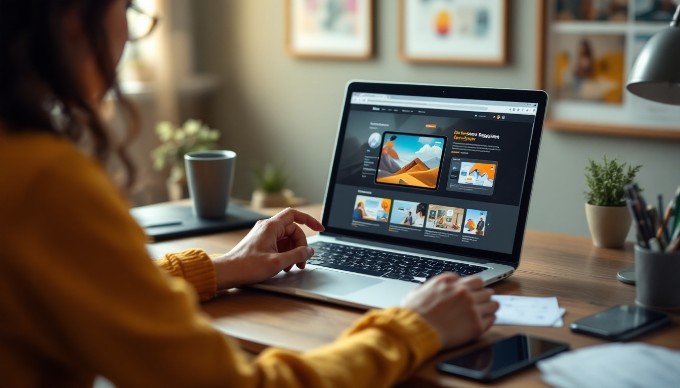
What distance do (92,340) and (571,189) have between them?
2449 mm

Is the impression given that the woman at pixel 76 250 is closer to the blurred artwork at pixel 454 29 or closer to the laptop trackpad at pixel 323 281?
the laptop trackpad at pixel 323 281

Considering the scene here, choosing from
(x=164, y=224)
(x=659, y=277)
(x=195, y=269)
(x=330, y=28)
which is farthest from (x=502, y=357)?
(x=330, y=28)

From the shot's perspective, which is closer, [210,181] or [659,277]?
[659,277]

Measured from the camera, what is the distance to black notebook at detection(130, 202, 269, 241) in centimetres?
178

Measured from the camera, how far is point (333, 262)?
150cm

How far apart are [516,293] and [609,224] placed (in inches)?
13.8

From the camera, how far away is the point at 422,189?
5.12 feet

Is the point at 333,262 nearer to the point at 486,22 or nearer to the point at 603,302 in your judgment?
the point at 603,302

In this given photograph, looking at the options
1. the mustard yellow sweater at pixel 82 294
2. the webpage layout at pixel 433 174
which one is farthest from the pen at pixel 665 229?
the mustard yellow sweater at pixel 82 294

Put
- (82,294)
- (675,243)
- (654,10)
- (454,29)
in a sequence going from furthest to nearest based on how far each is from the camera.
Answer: (454,29)
(654,10)
(675,243)
(82,294)

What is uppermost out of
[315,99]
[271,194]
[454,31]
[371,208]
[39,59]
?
[454,31]

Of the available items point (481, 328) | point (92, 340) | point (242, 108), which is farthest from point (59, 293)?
point (242, 108)

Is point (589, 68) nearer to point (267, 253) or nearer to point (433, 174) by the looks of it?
point (433, 174)

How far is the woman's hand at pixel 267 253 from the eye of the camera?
55.1 inches
